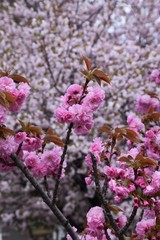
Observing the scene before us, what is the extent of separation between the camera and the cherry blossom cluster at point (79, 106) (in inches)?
98.6

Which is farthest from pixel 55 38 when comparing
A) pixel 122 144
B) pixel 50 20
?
pixel 122 144

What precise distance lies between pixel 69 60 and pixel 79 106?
571cm

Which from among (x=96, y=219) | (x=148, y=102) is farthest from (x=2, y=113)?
(x=148, y=102)

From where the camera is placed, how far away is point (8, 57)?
27.0 feet

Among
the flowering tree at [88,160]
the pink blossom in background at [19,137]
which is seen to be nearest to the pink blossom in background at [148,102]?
the flowering tree at [88,160]

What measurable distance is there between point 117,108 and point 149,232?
16.3ft

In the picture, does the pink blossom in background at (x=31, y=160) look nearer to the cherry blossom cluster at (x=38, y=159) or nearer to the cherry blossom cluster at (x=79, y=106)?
the cherry blossom cluster at (x=38, y=159)

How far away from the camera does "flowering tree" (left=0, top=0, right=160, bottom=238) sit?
305 inches

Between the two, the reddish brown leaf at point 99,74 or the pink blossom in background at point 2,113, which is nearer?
the pink blossom in background at point 2,113

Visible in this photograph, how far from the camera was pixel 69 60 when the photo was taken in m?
8.12

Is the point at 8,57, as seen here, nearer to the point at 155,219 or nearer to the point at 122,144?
the point at 122,144

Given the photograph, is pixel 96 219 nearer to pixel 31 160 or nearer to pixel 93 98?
pixel 31 160

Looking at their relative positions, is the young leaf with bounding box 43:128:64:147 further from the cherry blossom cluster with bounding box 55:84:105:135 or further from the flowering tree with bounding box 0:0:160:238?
the flowering tree with bounding box 0:0:160:238

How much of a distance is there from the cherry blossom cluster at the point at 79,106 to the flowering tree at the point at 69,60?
14.3ft
